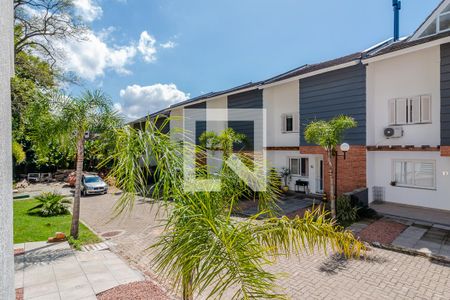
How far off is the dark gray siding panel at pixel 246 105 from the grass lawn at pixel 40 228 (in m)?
11.6

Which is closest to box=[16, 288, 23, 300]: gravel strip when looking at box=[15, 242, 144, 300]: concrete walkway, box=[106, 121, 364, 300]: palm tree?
box=[15, 242, 144, 300]: concrete walkway

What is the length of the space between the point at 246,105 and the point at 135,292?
15.9m

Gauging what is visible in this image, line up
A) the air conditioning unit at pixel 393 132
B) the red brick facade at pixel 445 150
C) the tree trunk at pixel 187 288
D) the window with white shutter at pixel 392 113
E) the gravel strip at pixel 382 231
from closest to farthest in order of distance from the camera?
the tree trunk at pixel 187 288, the gravel strip at pixel 382 231, the red brick facade at pixel 445 150, the air conditioning unit at pixel 393 132, the window with white shutter at pixel 392 113

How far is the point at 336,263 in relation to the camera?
741cm

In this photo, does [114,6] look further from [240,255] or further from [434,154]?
[434,154]

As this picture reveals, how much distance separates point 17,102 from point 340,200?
2177 cm

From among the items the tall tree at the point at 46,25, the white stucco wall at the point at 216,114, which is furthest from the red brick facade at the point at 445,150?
the tall tree at the point at 46,25

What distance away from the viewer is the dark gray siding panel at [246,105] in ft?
62.1

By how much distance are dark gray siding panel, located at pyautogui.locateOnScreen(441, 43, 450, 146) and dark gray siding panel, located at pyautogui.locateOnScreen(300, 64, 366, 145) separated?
3.10 meters

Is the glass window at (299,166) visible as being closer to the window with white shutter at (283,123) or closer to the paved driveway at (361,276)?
the window with white shutter at (283,123)


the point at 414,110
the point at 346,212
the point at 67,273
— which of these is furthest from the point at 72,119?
the point at 414,110

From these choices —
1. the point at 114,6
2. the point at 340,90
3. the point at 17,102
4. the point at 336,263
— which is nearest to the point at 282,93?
the point at 340,90

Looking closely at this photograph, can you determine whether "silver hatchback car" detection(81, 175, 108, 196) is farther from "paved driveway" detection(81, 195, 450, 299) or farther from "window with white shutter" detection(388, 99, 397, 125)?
"window with white shutter" detection(388, 99, 397, 125)

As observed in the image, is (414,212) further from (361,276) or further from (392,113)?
(361,276)
